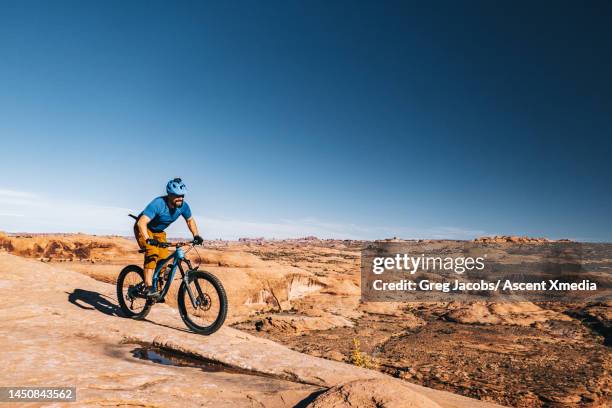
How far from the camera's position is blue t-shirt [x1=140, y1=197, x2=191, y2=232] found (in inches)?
263

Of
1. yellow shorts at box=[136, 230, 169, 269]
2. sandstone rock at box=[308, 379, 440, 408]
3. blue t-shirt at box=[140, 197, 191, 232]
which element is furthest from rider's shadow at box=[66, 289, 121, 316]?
sandstone rock at box=[308, 379, 440, 408]

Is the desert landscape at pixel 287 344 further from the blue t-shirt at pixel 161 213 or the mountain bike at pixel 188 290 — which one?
the blue t-shirt at pixel 161 213

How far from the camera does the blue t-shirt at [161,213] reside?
6.68 metres

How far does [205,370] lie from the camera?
4.81 m

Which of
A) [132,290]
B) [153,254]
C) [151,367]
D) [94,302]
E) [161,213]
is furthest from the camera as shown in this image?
[94,302]

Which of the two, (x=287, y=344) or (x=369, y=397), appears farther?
(x=287, y=344)

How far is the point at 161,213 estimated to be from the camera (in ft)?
22.3

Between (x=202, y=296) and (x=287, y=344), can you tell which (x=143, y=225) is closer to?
(x=202, y=296)

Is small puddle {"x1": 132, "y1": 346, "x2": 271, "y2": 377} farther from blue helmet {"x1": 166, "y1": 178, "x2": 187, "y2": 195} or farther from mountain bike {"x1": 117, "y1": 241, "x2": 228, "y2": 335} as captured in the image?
blue helmet {"x1": 166, "y1": 178, "x2": 187, "y2": 195}

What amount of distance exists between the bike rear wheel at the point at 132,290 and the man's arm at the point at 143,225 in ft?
3.33

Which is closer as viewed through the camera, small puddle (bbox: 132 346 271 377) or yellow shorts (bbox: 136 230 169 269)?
small puddle (bbox: 132 346 271 377)

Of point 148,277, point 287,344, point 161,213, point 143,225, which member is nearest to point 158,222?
point 161,213

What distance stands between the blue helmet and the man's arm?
0.61 meters

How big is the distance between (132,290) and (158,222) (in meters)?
1.43
